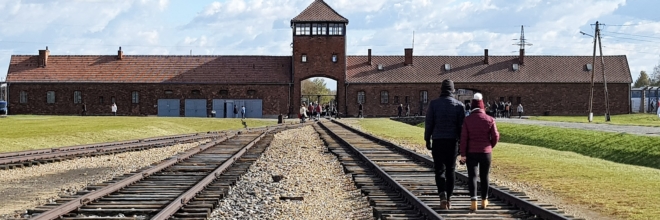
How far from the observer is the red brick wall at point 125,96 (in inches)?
2726

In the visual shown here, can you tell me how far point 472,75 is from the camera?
74.4 metres

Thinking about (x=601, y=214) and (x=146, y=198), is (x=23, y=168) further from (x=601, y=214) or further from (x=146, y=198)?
(x=601, y=214)

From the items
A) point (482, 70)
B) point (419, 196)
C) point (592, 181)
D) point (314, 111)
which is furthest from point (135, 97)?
point (419, 196)

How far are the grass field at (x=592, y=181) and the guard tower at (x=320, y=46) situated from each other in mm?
48285

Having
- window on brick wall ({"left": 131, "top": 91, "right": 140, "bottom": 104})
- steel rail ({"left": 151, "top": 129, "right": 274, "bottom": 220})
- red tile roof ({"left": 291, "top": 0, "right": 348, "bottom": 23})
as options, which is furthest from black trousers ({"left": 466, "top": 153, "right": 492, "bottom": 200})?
window on brick wall ({"left": 131, "top": 91, "right": 140, "bottom": 104})

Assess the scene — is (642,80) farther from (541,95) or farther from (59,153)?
(59,153)

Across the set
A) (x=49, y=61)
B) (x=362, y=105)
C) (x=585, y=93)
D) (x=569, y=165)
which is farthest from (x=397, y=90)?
(x=569, y=165)

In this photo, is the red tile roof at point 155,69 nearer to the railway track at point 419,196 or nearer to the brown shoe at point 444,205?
the railway track at point 419,196

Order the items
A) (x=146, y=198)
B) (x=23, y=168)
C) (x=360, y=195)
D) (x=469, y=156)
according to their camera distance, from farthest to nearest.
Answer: (x=23, y=168)
(x=360, y=195)
(x=146, y=198)
(x=469, y=156)

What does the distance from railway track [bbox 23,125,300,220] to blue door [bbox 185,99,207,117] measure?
2027 inches

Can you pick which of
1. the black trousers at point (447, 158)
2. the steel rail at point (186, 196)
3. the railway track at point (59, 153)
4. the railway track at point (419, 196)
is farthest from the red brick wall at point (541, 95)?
the black trousers at point (447, 158)

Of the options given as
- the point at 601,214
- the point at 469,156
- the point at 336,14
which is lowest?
the point at 601,214

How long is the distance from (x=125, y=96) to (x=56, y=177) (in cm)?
5593

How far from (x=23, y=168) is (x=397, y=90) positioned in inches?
2201
